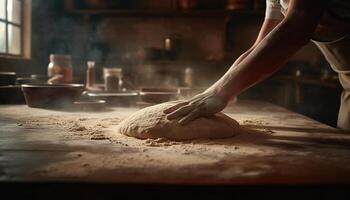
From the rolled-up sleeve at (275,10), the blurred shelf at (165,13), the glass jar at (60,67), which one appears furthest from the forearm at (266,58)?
the blurred shelf at (165,13)

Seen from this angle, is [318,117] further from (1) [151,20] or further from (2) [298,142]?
(2) [298,142]

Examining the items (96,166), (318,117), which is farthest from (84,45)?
(96,166)

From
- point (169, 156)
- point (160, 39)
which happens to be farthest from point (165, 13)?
point (169, 156)

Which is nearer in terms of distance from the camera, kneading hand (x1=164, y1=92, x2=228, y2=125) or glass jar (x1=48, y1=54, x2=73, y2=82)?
kneading hand (x1=164, y1=92, x2=228, y2=125)

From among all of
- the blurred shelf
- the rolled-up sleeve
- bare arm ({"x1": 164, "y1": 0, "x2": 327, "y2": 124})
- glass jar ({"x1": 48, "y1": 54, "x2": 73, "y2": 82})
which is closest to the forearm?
bare arm ({"x1": 164, "y1": 0, "x2": 327, "y2": 124})

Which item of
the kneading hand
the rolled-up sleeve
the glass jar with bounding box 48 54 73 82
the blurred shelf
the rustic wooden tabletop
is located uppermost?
the blurred shelf

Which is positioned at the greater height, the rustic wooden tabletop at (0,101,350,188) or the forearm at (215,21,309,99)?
the forearm at (215,21,309,99)

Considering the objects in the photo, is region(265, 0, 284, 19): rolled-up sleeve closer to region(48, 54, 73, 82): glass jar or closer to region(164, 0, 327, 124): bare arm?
region(164, 0, 327, 124): bare arm

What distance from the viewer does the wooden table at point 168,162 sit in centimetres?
91

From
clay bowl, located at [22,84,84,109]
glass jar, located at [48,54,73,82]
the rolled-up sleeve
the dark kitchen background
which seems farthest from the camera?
the dark kitchen background

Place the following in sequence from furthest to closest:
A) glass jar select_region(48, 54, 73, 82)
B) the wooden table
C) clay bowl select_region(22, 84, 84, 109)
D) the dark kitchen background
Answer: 1. the dark kitchen background
2. glass jar select_region(48, 54, 73, 82)
3. clay bowl select_region(22, 84, 84, 109)
4. the wooden table

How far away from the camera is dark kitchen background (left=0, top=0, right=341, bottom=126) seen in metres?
5.12

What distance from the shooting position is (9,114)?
2.16 m

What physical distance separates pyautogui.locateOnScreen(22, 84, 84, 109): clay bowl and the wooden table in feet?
2.48
